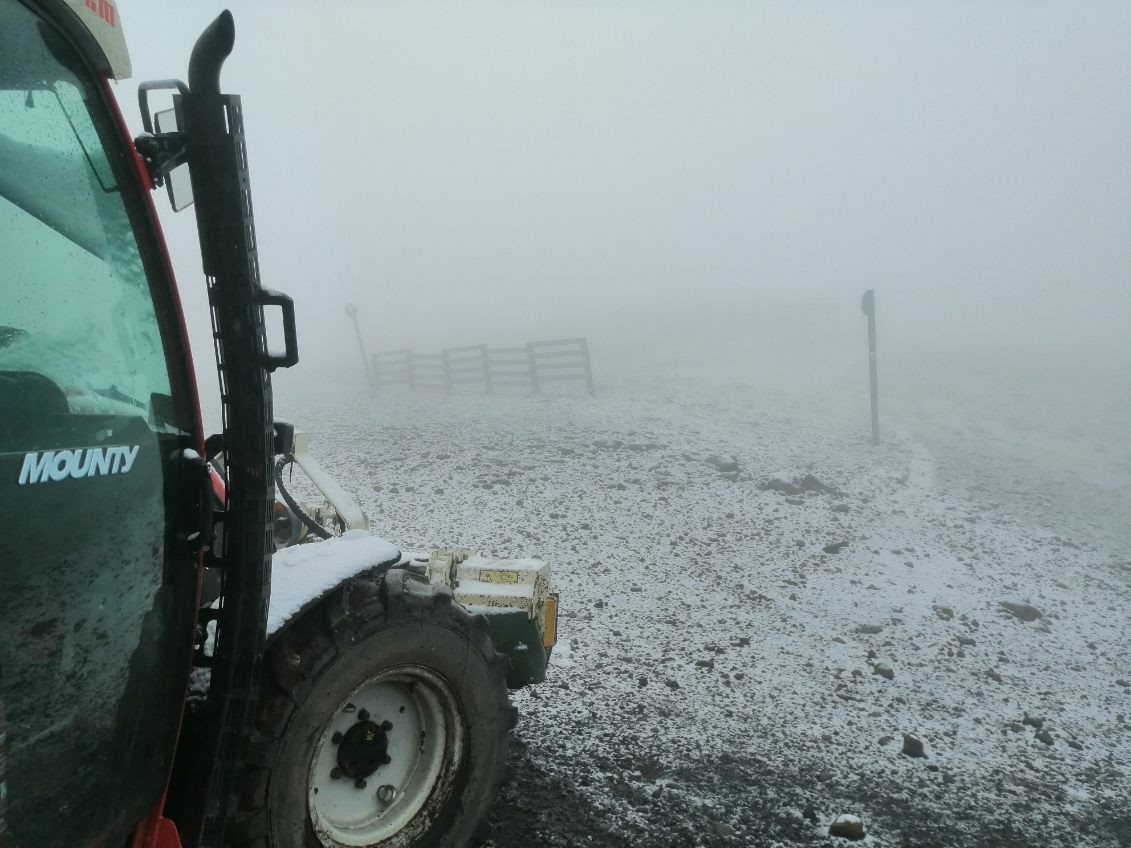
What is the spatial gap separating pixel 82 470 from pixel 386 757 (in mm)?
1523

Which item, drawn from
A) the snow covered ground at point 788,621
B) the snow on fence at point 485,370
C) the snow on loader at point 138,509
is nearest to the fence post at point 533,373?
the snow on fence at point 485,370

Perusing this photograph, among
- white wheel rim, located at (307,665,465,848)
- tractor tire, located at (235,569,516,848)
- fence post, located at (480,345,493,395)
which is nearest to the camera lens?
tractor tire, located at (235,569,516,848)

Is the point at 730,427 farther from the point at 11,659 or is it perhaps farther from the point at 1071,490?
the point at 11,659

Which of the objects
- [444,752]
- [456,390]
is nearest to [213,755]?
[444,752]

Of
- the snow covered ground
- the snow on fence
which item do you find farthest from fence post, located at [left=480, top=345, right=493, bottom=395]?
the snow covered ground

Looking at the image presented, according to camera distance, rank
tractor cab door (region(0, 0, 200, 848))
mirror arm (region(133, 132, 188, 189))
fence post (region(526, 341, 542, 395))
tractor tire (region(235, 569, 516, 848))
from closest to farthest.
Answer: tractor cab door (region(0, 0, 200, 848)) < mirror arm (region(133, 132, 188, 189)) < tractor tire (region(235, 569, 516, 848)) < fence post (region(526, 341, 542, 395))

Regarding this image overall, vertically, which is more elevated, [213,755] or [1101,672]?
[213,755]

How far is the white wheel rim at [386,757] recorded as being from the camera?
2461 millimetres

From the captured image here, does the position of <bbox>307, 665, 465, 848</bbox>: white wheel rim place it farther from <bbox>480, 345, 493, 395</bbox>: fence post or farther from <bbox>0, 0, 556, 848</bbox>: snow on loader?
<bbox>480, 345, 493, 395</bbox>: fence post

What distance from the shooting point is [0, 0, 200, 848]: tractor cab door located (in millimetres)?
1499

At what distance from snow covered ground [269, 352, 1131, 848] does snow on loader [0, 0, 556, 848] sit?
1.57 meters

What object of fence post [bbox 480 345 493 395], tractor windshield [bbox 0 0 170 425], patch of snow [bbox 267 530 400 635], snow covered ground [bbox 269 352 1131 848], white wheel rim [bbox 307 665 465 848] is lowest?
snow covered ground [bbox 269 352 1131 848]

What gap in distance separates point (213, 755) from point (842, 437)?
40.8ft

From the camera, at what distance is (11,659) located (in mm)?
1472
